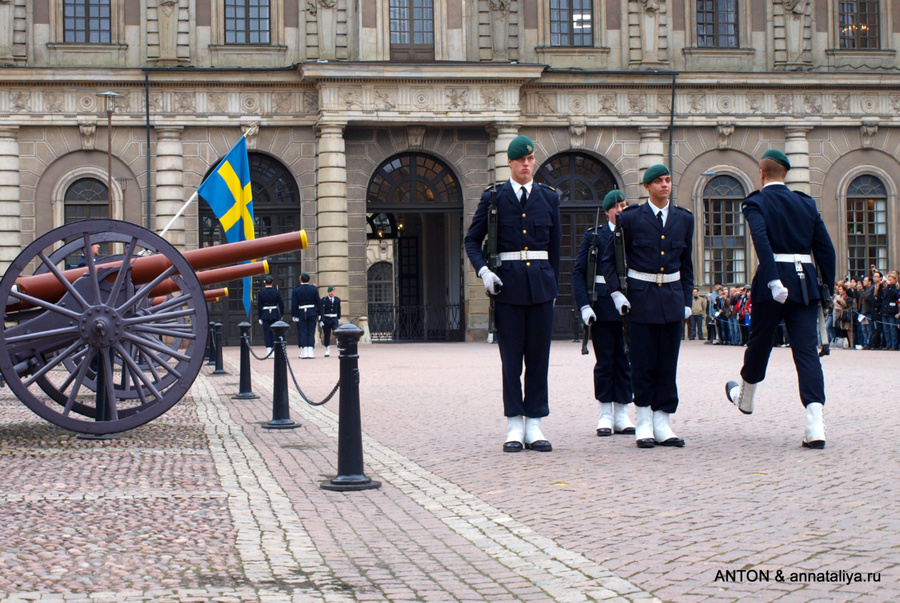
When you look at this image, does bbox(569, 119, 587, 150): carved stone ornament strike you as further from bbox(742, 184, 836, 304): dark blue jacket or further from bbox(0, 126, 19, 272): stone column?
bbox(742, 184, 836, 304): dark blue jacket

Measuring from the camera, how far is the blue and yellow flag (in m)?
21.1

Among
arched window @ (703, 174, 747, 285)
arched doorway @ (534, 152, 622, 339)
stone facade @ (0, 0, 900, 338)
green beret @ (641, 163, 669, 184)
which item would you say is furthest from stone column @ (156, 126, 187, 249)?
green beret @ (641, 163, 669, 184)

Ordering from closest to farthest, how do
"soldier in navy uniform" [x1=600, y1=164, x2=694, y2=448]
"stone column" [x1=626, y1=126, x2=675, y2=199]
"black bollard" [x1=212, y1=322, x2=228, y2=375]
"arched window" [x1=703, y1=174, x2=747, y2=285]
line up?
"soldier in navy uniform" [x1=600, y1=164, x2=694, y2=448]
"black bollard" [x1=212, y1=322, x2=228, y2=375]
"stone column" [x1=626, y1=126, x2=675, y2=199]
"arched window" [x1=703, y1=174, x2=747, y2=285]

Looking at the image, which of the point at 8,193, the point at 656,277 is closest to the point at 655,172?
the point at 656,277

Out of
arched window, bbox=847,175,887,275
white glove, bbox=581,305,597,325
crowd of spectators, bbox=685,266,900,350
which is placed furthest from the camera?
arched window, bbox=847,175,887,275

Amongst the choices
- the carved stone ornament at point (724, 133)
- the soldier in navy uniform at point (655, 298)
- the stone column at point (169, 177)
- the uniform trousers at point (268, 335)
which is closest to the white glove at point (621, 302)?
the soldier in navy uniform at point (655, 298)

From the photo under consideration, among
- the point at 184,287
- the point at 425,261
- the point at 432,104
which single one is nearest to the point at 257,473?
the point at 184,287

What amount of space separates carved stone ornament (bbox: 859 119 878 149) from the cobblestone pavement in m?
24.9

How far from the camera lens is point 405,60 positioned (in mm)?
31641

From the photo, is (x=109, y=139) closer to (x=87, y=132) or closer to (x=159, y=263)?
(x=87, y=132)

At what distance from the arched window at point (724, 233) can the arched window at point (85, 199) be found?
54.1 feet

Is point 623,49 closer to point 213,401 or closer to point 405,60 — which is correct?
point 405,60

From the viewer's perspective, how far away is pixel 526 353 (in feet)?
28.7

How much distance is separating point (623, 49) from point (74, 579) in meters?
30.1
